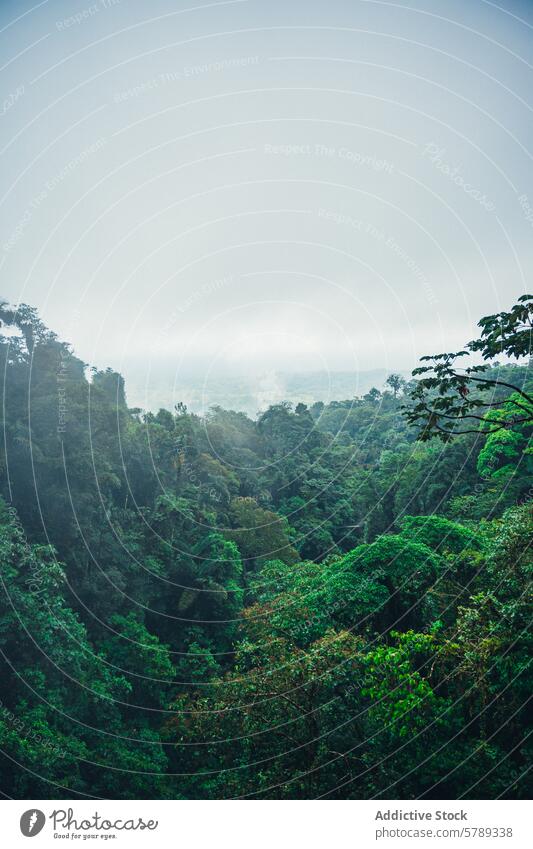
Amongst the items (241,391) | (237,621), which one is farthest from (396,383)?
(237,621)

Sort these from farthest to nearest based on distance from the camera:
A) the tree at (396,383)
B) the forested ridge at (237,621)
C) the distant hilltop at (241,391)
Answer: the tree at (396,383), the distant hilltop at (241,391), the forested ridge at (237,621)

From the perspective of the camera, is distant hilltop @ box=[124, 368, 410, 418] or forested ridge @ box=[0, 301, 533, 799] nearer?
forested ridge @ box=[0, 301, 533, 799]

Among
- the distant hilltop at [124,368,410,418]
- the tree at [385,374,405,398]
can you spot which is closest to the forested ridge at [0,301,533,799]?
the distant hilltop at [124,368,410,418]

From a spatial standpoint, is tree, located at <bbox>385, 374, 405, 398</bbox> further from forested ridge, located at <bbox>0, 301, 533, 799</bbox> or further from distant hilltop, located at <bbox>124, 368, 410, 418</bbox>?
forested ridge, located at <bbox>0, 301, 533, 799</bbox>

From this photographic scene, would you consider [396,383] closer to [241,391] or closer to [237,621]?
[241,391]

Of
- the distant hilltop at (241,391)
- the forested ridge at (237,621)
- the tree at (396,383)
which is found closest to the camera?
the forested ridge at (237,621)

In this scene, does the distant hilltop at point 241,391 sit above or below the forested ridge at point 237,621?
above

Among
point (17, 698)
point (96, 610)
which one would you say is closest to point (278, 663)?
point (17, 698)

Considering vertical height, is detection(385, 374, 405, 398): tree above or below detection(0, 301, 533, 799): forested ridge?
above

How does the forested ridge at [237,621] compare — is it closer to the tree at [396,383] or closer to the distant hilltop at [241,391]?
the distant hilltop at [241,391]

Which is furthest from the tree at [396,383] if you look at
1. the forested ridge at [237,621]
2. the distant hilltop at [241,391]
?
the forested ridge at [237,621]
